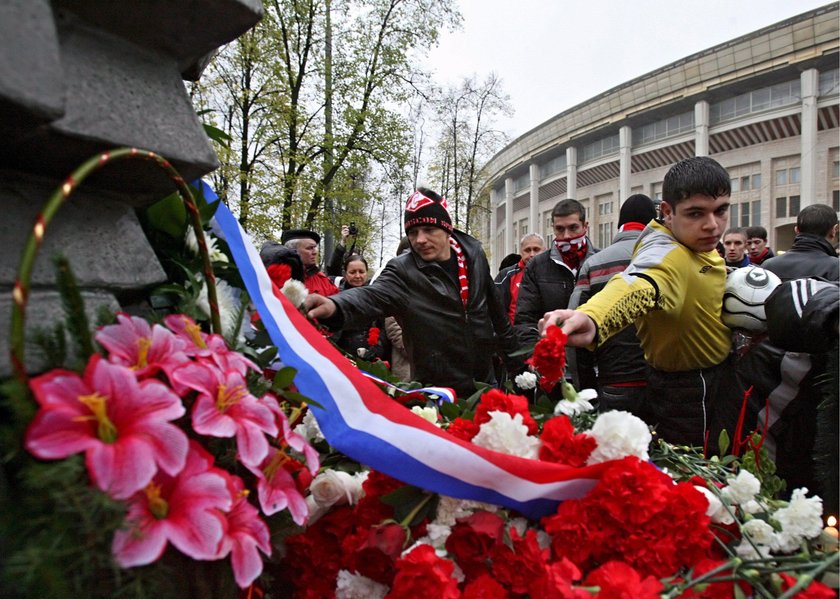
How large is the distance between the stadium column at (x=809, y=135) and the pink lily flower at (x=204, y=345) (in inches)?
1410

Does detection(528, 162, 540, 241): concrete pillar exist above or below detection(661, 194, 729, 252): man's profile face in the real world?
above

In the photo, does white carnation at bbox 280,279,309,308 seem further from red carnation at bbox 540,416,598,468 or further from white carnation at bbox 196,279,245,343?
red carnation at bbox 540,416,598,468

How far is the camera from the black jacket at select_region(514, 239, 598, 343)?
468 centimetres

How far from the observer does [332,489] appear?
123 cm

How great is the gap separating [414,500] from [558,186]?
48.4 metres

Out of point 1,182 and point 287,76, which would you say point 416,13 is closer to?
point 287,76

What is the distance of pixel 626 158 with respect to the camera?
130 ft

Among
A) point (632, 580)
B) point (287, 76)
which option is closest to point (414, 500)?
point (632, 580)

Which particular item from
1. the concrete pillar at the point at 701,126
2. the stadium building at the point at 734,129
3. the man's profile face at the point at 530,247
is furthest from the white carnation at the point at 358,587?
the concrete pillar at the point at 701,126

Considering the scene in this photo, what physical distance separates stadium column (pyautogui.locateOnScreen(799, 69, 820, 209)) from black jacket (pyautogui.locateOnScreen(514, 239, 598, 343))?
31932 millimetres

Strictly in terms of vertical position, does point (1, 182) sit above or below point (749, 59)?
below

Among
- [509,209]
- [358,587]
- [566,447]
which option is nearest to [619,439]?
[566,447]

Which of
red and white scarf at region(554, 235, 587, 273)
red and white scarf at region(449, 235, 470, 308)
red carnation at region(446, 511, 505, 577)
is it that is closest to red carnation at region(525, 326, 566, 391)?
red carnation at region(446, 511, 505, 577)

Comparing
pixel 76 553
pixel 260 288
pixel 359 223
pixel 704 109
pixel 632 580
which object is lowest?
pixel 632 580
